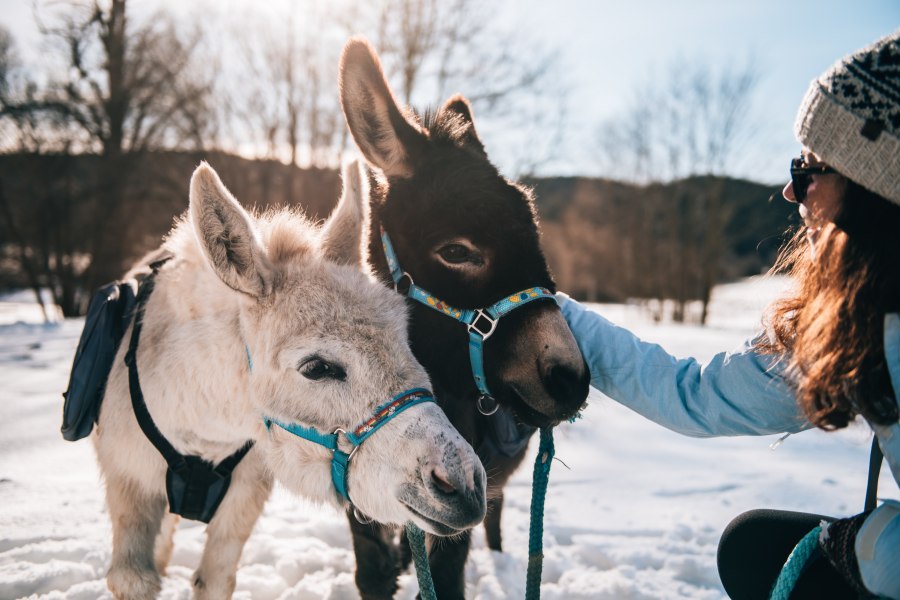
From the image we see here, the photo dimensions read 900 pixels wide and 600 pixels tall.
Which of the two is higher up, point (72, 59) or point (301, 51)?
point (301, 51)

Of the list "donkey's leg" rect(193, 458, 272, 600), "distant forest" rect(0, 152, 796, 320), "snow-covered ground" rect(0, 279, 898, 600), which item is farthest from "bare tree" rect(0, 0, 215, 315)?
"donkey's leg" rect(193, 458, 272, 600)

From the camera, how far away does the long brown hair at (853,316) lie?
4.22 ft

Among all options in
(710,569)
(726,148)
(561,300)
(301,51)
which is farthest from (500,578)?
(726,148)

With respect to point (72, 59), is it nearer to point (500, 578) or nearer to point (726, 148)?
point (500, 578)

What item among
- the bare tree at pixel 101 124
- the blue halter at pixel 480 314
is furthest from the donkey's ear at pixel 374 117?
the bare tree at pixel 101 124

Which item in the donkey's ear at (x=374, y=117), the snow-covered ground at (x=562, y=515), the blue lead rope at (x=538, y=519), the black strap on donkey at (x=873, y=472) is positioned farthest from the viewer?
the snow-covered ground at (x=562, y=515)

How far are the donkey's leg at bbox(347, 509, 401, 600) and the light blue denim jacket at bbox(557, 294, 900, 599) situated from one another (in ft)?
3.89

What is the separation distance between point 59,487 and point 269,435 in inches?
119

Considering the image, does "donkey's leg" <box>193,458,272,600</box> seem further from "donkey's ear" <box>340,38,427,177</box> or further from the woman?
the woman

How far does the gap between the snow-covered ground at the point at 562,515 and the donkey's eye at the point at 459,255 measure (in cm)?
87

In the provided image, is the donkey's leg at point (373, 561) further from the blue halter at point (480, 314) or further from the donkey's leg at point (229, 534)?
the blue halter at point (480, 314)

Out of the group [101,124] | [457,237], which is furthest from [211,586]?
[101,124]

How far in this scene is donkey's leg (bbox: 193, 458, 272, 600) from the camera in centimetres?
216

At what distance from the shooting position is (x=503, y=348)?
1.77m
